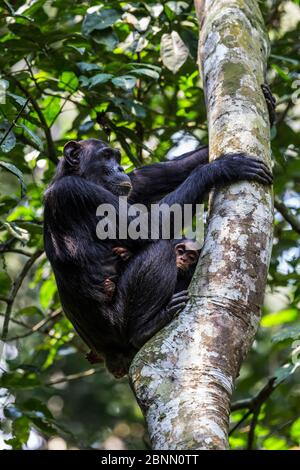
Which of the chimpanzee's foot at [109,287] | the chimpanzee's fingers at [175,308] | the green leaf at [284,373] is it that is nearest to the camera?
the chimpanzee's fingers at [175,308]

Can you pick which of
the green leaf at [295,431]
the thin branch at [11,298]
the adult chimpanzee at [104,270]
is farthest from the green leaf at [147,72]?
the green leaf at [295,431]

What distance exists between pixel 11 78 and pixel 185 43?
57.1 inches

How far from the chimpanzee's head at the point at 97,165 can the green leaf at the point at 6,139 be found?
2.89 ft

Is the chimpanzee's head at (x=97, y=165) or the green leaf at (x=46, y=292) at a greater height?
the chimpanzee's head at (x=97, y=165)

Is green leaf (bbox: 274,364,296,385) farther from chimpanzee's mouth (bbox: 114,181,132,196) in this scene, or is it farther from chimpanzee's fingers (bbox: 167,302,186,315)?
chimpanzee's mouth (bbox: 114,181,132,196)

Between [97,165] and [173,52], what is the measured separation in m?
1.13

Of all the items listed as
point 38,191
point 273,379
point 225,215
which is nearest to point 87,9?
point 38,191

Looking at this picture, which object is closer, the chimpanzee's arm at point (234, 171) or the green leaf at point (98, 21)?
the chimpanzee's arm at point (234, 171)

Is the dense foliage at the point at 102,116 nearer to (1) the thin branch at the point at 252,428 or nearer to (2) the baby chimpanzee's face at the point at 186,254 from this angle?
(1) the thin branch at the point at 252,428

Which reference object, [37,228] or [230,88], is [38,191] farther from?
[230,88]

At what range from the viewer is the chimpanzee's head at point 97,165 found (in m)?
5.76

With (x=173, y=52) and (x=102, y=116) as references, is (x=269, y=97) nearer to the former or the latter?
(x=173, y=52)

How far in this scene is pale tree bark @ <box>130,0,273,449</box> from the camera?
3125 millimetres

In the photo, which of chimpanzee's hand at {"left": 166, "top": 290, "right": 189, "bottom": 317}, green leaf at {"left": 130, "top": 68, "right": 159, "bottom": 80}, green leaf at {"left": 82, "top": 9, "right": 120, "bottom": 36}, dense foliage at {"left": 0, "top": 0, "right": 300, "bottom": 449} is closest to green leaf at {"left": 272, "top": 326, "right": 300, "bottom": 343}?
dense foliage at {"left": 0, "top": 0, "right": 300, "bottom": 449}
